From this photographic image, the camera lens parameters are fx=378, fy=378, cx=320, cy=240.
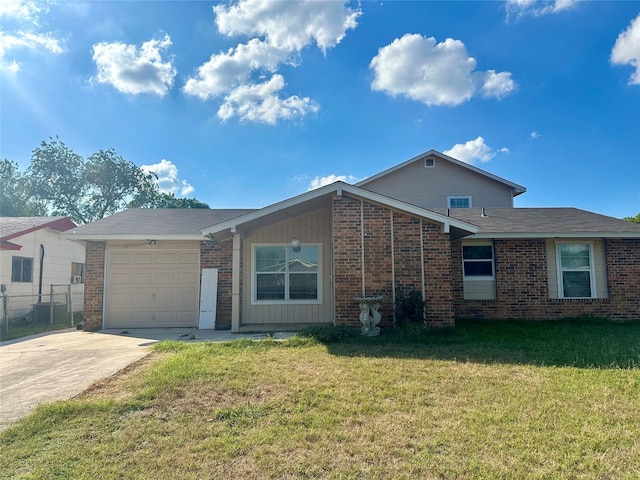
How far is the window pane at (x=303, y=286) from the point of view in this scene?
10141 millimetres

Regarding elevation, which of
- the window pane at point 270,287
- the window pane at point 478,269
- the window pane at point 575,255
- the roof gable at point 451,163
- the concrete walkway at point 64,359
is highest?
the roof gable at point 451,163

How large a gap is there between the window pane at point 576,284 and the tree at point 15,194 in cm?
4016

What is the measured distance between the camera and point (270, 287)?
1018 cm

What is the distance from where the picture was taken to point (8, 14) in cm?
867

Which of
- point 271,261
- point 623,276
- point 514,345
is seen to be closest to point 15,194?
point 271,261

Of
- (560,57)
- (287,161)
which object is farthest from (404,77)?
(287,161)

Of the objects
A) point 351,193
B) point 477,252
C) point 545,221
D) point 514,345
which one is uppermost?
point 351,193

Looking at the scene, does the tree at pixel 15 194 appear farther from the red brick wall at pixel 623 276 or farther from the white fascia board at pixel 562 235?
the red brick wall at pixel 623 276

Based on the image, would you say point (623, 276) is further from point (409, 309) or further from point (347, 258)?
point (347, 258)

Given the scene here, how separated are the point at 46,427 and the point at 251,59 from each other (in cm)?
1105

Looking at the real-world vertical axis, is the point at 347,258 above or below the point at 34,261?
below

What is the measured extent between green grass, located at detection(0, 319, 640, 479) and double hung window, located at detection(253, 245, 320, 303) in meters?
3.69

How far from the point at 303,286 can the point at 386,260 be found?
2.60 meters

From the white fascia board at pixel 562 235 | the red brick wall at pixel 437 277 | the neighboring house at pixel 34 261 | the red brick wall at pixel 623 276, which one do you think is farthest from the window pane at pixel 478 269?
the neighboring house at pixel 34 261
